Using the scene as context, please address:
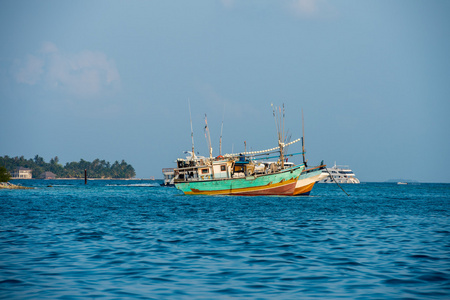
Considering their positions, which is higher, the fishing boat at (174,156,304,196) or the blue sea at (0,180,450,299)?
the fishing boat at (174,156,304,196)

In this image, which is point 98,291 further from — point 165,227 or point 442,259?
point 165,227

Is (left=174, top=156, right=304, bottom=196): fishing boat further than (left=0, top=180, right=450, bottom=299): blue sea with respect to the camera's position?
Yes

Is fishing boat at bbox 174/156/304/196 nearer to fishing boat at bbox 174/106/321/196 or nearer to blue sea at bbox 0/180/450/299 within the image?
fishing boat at bbox 174/106/321/196

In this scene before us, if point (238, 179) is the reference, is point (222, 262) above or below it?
below

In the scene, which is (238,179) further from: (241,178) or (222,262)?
(222,262)

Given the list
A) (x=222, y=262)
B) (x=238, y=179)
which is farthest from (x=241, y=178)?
(x=222, y=262)

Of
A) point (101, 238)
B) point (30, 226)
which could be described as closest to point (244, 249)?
point (101, 238)

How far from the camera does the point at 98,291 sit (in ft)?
38.2

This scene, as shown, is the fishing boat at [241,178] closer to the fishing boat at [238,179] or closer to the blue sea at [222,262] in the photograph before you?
the fishing boat at [238,179]

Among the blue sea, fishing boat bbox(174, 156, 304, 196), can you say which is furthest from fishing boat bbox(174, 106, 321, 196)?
the blue sea

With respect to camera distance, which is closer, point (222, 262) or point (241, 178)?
point (222, 262)

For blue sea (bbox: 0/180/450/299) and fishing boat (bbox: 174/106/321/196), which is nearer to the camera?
blue sea (bbox: 0/180/450/299)

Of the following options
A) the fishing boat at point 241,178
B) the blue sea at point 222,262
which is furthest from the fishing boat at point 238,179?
the blue sea at point 222,262

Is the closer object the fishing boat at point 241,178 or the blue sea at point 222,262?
the blue sea at point 222,262
